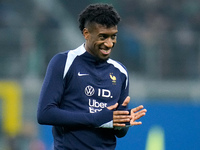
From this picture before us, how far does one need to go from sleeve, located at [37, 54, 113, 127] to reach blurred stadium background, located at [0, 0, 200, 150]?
12.2 ft

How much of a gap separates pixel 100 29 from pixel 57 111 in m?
0.61

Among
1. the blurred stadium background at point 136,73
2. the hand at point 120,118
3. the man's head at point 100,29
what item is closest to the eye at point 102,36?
the man's head at point 100,29

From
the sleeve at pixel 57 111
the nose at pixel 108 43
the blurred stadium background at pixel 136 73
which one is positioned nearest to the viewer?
the sleeve at pixel 57 111

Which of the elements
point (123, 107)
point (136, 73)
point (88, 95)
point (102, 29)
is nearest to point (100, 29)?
point (102, 29)

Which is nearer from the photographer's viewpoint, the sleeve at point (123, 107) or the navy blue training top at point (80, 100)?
the navy blue training top at point (80, 100)

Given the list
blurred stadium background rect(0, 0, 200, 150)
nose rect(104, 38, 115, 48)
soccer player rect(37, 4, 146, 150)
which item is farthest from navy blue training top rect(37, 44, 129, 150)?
blurred stadium background rect(0, 0, 200, 150)

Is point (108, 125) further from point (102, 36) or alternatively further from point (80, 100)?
point (102, 36)

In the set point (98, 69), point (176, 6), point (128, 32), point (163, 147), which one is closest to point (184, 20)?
point (176, 6)

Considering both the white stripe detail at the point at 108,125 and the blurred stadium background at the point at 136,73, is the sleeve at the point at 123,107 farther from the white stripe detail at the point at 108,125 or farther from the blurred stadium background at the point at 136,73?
the blurred stadium background at the point at 136,73

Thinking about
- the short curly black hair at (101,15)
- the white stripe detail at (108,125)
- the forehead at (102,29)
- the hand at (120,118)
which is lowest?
the white stripe detail at (108,125)

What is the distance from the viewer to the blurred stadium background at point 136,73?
22.9ft

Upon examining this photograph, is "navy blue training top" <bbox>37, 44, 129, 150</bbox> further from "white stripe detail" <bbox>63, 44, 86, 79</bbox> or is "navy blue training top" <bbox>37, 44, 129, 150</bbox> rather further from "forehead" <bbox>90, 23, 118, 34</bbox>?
"forehead" <bbox>90, 23, 118, 34</bbox>

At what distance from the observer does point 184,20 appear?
334 inches

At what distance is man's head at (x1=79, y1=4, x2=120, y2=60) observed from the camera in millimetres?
3350
